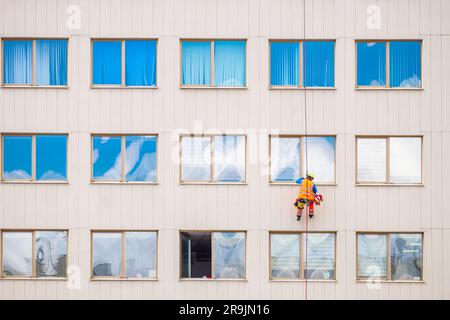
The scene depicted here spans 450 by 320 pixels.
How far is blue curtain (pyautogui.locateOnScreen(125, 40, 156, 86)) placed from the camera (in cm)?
1981

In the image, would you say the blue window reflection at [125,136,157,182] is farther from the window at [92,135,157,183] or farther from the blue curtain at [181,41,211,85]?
the blue curtain at [181,41,211,85]

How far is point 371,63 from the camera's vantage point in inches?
781

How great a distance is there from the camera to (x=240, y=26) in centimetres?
1966

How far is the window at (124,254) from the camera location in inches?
769

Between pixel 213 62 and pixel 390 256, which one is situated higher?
pixel 213 62

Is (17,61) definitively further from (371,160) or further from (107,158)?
(371,160)

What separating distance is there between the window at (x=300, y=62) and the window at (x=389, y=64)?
3.34 ft

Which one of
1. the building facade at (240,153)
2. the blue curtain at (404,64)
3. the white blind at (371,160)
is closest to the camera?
the building facade at (240,153)

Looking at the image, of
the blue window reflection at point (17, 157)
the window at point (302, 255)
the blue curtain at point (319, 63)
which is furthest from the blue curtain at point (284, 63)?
the blue window reflection at point (17, 157)

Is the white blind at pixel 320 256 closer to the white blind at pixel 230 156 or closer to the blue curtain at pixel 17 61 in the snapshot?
the white blind at pixel 230 156

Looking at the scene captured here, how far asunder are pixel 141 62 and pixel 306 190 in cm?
680

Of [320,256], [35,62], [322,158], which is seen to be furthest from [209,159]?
[35,62]

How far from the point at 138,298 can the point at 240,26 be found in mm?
9382

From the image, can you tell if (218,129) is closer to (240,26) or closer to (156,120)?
(156,120)
